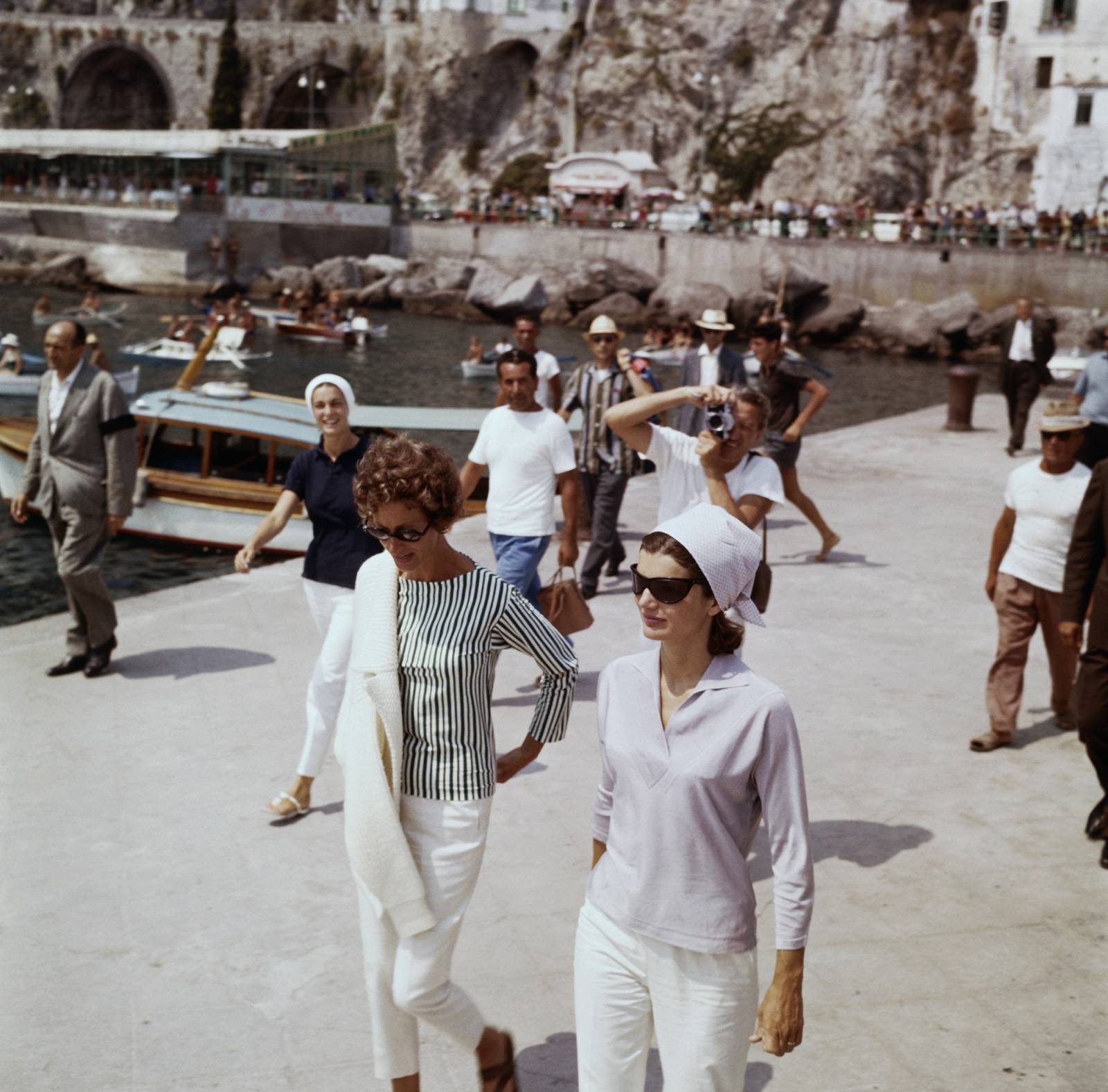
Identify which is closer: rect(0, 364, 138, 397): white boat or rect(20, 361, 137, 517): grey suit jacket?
rect(20, 361, 137, 517): grey suit jacket

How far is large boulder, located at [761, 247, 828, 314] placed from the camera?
4594 centimetres

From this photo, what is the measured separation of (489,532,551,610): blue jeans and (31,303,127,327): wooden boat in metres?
34.7

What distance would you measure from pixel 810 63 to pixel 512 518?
6057 centimetres

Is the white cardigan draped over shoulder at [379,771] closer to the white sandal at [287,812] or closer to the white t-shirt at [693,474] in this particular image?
the white t-shirt at [693,474]

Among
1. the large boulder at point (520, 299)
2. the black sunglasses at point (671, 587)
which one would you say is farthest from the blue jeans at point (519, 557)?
the large boulder at point (520, 299)

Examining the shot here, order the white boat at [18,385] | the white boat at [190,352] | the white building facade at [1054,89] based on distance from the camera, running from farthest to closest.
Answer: the white building facade at [1054,89] < the white boat at [190,352] < the white boat at [18,385]

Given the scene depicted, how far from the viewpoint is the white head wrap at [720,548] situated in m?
3.05

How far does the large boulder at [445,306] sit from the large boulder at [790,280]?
9647mm

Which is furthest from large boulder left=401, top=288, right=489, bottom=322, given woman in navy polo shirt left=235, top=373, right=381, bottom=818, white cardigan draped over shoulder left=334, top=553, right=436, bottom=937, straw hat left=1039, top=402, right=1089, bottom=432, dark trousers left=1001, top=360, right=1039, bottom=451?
white cardigan draped over shoulder left=334, top=553, right=436, bottom=937

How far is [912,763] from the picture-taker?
6762 millimetres

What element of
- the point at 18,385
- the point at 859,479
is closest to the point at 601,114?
the point at 18,385

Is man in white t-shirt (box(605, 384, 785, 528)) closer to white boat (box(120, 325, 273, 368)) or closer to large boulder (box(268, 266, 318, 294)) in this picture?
white boat (box(120, 325, 273, 368))

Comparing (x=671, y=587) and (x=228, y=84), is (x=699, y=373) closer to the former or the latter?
(x=671, y=587)

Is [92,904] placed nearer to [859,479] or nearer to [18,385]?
[859,479]
